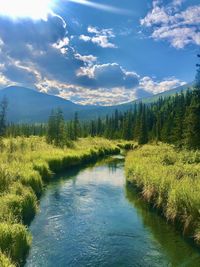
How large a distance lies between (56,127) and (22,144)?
76.2 ft

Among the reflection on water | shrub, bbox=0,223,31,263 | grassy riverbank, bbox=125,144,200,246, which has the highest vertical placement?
grassy riverbank, bbox=125,144,200,246

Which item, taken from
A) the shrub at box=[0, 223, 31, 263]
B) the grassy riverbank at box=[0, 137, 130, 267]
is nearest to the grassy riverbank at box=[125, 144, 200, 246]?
the grassy riverbank at box=[0, 137, 130, 267]

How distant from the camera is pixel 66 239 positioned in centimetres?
1944

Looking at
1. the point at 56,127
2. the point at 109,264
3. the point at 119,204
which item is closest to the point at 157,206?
the point at 119,204

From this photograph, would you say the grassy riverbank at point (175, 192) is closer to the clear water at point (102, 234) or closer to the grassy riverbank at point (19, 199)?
the clear water at point (102, 234)

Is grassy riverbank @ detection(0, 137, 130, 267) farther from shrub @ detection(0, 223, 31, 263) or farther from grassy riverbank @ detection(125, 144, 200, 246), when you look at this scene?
grassy riverbank @ detection(125, 144, 200, 246)

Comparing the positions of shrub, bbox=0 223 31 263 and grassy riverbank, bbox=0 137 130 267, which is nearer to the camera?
shrub, bbox=0 223 31 263

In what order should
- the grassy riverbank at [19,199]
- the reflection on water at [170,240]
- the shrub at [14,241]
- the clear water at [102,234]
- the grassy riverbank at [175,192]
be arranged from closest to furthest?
1. the shrub at [14,241]
2. the grassy riverbank at [19,199]
3. the clear water at [102,234]
4. the reflection on water at [170,240]
5. the grassy riverbank at [175,192]

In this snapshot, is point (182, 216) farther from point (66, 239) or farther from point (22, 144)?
point (22, 144)

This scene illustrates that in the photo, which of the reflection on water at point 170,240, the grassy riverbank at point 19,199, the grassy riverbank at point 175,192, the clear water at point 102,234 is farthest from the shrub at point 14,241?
the grassy riverbank at point 175,192

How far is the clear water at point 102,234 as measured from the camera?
1694 centimetres

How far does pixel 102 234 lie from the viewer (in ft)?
67.5

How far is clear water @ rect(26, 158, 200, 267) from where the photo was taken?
55.6 feet

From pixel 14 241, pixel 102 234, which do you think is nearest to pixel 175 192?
pixel 102 234
